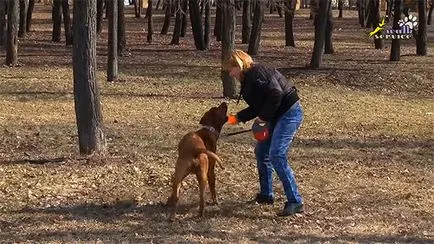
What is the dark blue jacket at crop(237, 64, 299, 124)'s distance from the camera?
21.3 ft

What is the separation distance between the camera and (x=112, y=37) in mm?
15680

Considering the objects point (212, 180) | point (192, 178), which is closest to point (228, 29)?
point (192, 178)

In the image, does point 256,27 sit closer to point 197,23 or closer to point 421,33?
point 197,23

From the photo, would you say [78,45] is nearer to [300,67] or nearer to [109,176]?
[109,176]

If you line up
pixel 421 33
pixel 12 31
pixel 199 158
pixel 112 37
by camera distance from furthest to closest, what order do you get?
pixel 421 33, pixel 12 31, pixel 112 37, pixel 199 158

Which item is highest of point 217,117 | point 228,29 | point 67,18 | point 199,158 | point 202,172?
point 228,29

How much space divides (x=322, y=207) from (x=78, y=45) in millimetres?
3414

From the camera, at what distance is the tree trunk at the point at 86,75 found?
28.2 feet

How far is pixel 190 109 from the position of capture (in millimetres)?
13727

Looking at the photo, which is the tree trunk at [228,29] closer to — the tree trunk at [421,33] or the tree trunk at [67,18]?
the tree trunk at [421,33]

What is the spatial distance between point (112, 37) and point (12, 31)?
4.53 metres

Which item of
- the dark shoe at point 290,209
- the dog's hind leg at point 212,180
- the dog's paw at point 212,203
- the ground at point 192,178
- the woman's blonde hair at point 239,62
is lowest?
the ground at point 192,178

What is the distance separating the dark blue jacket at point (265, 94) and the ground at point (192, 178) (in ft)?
3.16

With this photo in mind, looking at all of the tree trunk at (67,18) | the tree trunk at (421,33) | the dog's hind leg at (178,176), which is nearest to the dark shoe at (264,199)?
the dog's hind leg at (178,176)
